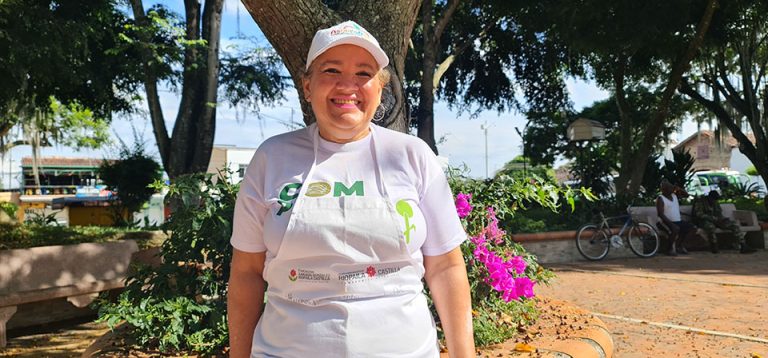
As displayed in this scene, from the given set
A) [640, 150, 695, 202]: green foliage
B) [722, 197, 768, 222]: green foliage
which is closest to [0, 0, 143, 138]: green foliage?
[640, 150, 695, 202]: green foliage

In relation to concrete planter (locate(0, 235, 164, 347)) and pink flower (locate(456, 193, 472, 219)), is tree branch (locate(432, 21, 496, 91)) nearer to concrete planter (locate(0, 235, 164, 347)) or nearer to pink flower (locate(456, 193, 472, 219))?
concrete planter (locate(0, 235, 164, 347))

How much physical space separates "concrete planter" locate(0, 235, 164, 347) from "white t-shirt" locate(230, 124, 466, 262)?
14.9 feet

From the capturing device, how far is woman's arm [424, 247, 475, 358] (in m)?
1.80

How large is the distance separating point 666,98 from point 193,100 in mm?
9585

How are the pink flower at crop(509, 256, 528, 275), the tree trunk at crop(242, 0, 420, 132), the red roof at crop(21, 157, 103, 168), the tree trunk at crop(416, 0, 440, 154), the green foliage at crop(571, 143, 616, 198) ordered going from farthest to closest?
1. the red roof at crop(21, 157, 103, 168)
2. the green foliage at crop(571, 143, 616, 198)
3. the tree trunk at crop(416, 0, 440, 154)
4. the pink flower at crop(509, 256, 528, 275)
5. the tree trunk at crop(242, 0, 420, 132)

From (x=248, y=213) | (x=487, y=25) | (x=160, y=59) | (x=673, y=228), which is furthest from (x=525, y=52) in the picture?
(x=248, y=213)

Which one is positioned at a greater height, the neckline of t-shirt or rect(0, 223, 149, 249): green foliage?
the neckline of t-shirt

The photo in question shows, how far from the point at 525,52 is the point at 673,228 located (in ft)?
23.6

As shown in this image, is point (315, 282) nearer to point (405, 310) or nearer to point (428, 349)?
point (405, 310)

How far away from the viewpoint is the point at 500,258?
366 centimetres


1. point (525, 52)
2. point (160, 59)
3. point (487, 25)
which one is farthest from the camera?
point (525, 52)

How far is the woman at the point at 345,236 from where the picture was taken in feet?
5.22

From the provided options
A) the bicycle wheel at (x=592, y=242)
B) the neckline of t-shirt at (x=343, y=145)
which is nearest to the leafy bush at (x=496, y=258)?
the neckline of t-shirt at (x=343, y=145)

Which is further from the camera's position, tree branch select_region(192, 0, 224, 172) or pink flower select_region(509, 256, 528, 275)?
tree branch select_region(192, 0, 224, 172)
